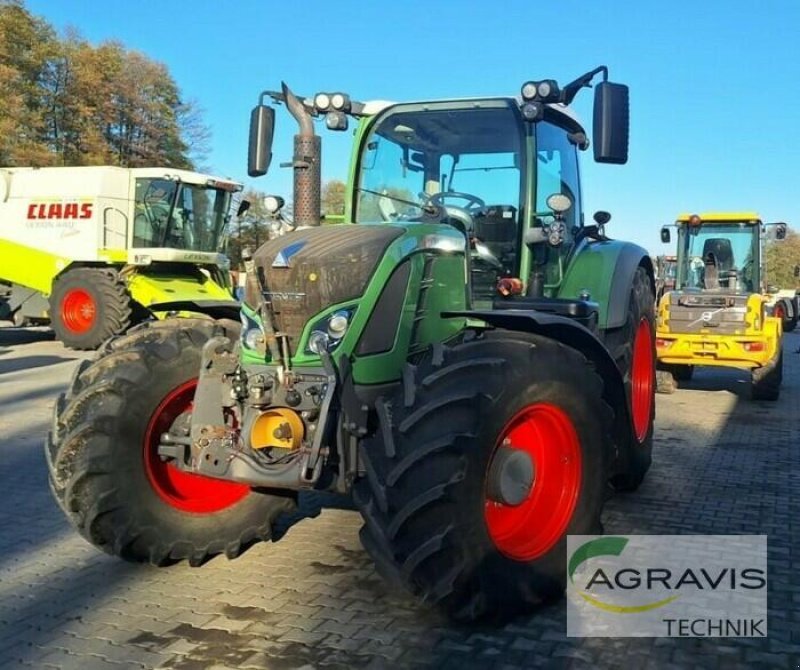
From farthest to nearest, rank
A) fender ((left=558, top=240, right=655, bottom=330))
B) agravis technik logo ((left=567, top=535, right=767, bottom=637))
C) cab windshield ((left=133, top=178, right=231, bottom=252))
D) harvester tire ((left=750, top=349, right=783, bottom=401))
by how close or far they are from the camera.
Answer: cab windshield ((left=133, top=178, right=231, bottom=252)) < harvester tire ((left=750, top=349, right=783, bottom=401)) < fender ((left=558, top=240, right=655, bottom=330)) < agravis technik logo ((left=567, top=535, right=767, bottom=637))

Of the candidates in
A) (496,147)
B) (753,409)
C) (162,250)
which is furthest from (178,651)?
(162,250)

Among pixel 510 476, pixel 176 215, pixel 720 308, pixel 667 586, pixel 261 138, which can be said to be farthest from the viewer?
pixel 176 215

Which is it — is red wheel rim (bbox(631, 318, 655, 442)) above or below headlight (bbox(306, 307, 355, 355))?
below

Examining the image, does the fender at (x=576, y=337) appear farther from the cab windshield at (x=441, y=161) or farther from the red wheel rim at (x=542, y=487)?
the cab windshield at (x=441, y=161)

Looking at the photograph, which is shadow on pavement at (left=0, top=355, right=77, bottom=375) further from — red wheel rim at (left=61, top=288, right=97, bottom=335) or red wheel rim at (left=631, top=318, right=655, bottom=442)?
red wheel rim at (left=631, top=318, right=655, bottom=442)

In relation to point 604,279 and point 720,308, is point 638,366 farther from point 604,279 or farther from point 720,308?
point 720,308

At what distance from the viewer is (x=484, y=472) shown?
3393mm

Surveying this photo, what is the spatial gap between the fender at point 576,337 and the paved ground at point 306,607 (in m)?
0.73

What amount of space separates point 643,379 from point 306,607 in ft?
12.1

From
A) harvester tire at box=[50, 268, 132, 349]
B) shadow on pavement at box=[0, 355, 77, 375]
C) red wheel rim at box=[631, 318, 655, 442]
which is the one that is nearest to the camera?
red wheel rim at box=[631, 318, 655, 442]

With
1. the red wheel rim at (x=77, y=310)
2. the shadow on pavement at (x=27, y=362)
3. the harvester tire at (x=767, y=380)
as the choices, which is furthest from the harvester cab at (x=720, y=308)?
the red wheel rim at (x=77, y=310)

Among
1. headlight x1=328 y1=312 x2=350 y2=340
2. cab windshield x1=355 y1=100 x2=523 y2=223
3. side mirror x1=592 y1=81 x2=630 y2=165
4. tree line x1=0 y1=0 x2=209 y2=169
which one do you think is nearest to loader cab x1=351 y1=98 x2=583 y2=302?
cab windshield x1=355 y1=100 x2=523 y2=223

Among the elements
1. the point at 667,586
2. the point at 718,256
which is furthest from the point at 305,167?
the point at 718,256

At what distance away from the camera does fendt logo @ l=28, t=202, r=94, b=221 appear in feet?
50.4
